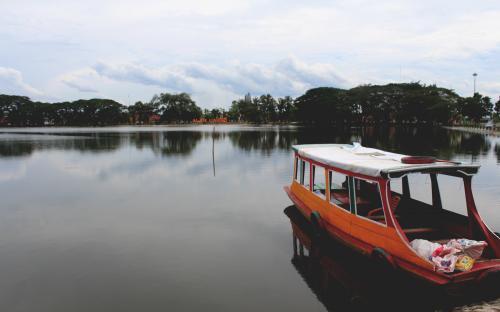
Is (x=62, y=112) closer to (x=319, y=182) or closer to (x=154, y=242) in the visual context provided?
(x=319, y=182)

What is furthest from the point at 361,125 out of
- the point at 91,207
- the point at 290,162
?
the point at 91,207

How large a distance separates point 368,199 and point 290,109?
133m

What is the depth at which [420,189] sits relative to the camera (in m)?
21.1

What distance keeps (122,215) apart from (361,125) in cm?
11959

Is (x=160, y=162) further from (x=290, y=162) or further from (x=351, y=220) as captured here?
(x=351, y=220)

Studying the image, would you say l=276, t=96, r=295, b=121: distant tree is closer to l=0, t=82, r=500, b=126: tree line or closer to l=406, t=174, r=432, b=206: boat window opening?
l=0, t=82, r=500, b=126: tree line

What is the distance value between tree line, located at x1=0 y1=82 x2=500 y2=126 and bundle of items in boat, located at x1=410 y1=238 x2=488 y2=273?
102 metres

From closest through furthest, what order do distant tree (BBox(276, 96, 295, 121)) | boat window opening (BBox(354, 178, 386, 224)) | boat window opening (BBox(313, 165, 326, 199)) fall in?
boat window opening (BBox(354, 178, 386, 224)), boat window opening (BBox(313, 165, 326, 199)), distant tree (BBox(276, 96, 295, 121))

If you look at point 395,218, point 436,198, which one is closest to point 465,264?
point 395,218

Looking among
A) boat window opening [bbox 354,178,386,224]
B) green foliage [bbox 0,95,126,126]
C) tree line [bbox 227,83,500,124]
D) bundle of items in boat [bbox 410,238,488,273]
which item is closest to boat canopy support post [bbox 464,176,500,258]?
bundle of items in boat [bbox 410,238,488,273]

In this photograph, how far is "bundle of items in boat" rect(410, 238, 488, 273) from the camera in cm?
850

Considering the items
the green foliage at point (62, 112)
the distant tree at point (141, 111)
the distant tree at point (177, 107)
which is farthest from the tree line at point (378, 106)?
the green foliage at point (62, 112)

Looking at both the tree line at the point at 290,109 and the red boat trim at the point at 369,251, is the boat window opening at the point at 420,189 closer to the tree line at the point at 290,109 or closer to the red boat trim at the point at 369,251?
the red boat trim at the point at 369,251

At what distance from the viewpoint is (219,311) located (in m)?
8.91
